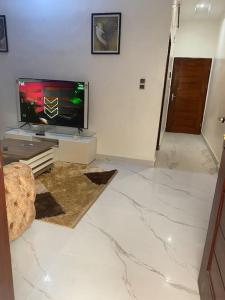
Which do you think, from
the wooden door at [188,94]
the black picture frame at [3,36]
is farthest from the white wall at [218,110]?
the black picture frame at [3,36]

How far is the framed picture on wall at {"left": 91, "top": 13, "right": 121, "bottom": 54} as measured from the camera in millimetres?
3373

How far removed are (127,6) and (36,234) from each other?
3096 millimetres

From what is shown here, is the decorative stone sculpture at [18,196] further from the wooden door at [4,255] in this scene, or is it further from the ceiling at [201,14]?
the ceiling at [201,14]

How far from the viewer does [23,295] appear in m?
1.52

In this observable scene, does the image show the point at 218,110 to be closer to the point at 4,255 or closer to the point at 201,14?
the point at 201,14

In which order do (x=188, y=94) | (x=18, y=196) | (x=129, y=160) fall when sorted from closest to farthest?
(x=18, y=196), (x=129, y=160), (x=188, y=94)

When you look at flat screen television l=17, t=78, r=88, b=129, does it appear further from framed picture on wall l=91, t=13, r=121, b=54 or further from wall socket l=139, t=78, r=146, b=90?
wall socket l=139, t=78, r=146, b=90

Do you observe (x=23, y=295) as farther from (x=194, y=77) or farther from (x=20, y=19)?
(x=194, y=77)

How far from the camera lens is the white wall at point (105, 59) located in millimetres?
3346

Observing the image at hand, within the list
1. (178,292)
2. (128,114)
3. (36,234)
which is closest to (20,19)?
(128,114)

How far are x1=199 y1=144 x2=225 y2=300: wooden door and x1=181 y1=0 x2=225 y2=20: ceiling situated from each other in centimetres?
408

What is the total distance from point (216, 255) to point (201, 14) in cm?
536

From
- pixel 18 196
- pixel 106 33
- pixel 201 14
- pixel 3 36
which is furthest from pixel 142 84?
pixel 201 14

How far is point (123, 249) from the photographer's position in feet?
6.42
